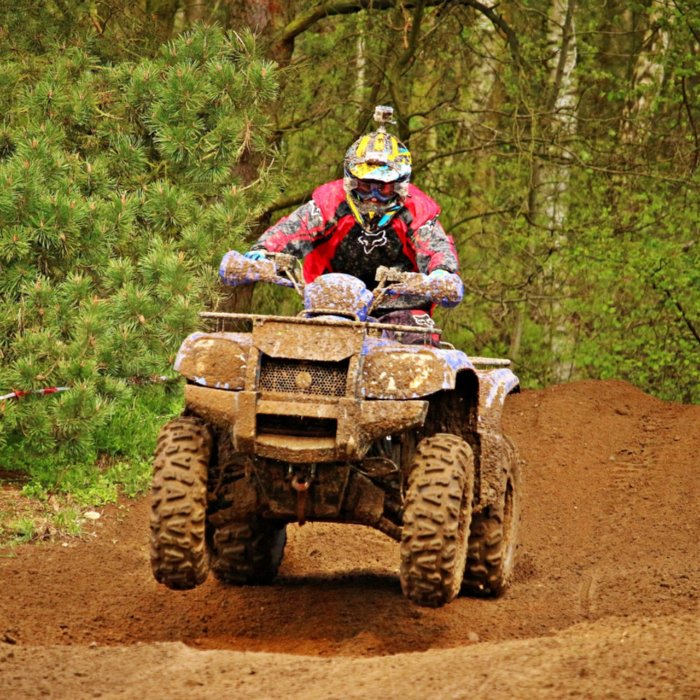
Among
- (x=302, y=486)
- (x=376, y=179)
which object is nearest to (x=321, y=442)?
(x=302, y=486)

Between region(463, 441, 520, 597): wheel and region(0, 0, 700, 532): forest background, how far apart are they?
3.76 m

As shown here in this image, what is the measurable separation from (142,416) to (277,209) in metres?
4.38

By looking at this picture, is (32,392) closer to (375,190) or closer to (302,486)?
(375,190)

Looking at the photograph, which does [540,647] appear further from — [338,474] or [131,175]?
[131,175]

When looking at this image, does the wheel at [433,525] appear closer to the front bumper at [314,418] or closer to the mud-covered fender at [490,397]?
the front bumper at [314,418]

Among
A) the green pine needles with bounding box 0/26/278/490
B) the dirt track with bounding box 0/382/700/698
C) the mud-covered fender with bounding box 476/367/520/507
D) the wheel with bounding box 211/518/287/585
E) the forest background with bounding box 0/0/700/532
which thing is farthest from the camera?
the forest background with bounding box 0/0/700/532

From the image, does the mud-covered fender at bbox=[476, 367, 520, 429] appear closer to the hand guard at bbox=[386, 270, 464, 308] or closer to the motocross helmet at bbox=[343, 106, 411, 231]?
the hand guard at bbox=[386, 270, 464, 308]

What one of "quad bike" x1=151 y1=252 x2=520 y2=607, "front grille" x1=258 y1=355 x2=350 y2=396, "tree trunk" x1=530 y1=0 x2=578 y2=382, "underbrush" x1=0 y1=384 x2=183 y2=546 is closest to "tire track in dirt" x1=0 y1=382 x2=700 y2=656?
"underbrush" x1=0 y1=384 x2=183 y2=546

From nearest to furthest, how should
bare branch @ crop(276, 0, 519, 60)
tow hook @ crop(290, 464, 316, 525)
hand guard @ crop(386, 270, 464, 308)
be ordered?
tow hook @ crop(290, 464, 316, 525) → hand guard @ crop(386, 270, 464, 308) → bare branch @ crop(276, 0, 519, 60)

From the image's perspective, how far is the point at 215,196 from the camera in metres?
12.2

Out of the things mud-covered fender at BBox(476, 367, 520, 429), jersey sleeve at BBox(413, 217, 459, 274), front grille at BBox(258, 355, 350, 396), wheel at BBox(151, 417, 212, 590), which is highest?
jersey sleeve at BBox(413, 217, 459, 274)

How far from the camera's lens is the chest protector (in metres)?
7.71

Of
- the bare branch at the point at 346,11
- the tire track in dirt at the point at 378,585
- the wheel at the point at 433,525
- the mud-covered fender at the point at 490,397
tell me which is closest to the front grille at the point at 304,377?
the wheel at the point at 433,525

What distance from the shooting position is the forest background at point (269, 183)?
34.4 feet
